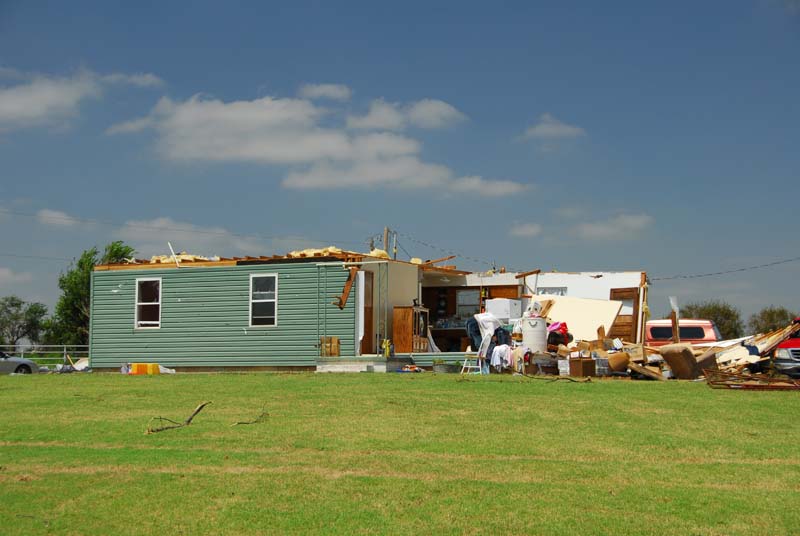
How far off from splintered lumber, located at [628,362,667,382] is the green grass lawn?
4.61 metres

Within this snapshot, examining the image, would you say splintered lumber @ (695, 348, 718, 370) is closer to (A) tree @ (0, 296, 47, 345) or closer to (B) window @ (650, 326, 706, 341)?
(B) window @ (650, 326, 706, 341)

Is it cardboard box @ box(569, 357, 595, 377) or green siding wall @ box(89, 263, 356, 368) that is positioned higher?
green siding wall @ box(89, 263, 356, 368)

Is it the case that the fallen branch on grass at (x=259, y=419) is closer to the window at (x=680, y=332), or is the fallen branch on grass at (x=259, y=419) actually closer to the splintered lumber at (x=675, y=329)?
the splintered lumber at (x=675, y=329)

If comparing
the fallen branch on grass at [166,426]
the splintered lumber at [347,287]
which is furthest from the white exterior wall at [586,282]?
the fallen branch on grass at [166,426]

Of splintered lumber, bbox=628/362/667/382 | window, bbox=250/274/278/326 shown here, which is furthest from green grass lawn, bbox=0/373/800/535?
window, bbox=250/274/278/326

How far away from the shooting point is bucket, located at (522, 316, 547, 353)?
1958 centimetres

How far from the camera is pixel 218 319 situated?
24156 millimetres

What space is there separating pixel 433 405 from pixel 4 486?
235 inches

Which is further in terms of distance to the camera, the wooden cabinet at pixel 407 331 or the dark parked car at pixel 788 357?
the wooden cabinet at pixel 407 331

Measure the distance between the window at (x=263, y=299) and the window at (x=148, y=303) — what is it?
3.03m


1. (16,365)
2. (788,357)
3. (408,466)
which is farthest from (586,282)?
(408,466)

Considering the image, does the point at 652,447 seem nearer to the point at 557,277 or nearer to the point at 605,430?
the point at 605,430

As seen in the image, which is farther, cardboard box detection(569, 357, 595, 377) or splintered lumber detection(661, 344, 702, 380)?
cardboard box detection(569, 357, 595, 377)

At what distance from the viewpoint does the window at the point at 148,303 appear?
25.2 metres
